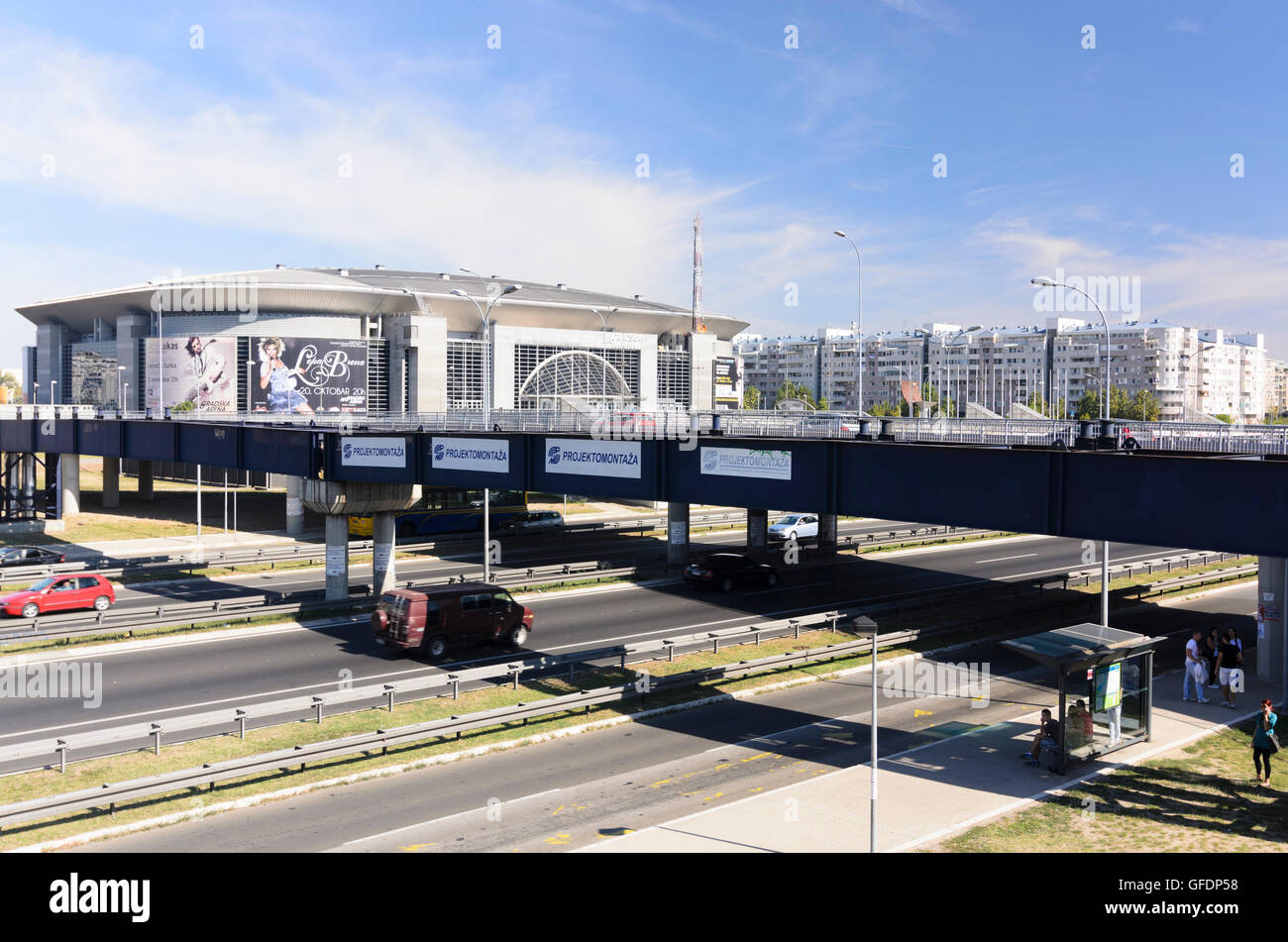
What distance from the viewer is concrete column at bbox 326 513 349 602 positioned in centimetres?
3462

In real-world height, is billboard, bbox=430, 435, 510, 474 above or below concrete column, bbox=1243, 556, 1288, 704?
above

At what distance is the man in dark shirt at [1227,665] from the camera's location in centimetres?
2359

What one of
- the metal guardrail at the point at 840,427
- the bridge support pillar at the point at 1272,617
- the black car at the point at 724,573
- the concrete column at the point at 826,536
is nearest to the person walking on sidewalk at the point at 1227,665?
the bridge support pillar at the point at 1272,617

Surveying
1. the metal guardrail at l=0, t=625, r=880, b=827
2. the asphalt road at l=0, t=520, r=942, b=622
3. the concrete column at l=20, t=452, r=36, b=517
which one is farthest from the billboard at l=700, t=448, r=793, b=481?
the concrete column at l=20, t=452, r=36, b=517

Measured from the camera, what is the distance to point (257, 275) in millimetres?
80125

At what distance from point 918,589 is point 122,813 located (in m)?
31.8

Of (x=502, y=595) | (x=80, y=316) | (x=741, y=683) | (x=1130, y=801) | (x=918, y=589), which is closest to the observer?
(x=1130, y=801)

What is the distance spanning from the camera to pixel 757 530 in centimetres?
4972

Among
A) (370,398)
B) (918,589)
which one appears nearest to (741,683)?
(918,589)

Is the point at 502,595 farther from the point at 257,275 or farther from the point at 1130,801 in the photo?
the point at 257,275

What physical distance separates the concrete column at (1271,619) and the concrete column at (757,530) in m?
25.2

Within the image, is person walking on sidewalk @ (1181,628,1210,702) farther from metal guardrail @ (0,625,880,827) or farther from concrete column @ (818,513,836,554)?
concrete column @ (818,513,836,554)

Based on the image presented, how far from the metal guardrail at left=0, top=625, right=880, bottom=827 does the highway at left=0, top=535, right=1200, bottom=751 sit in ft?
11.2
